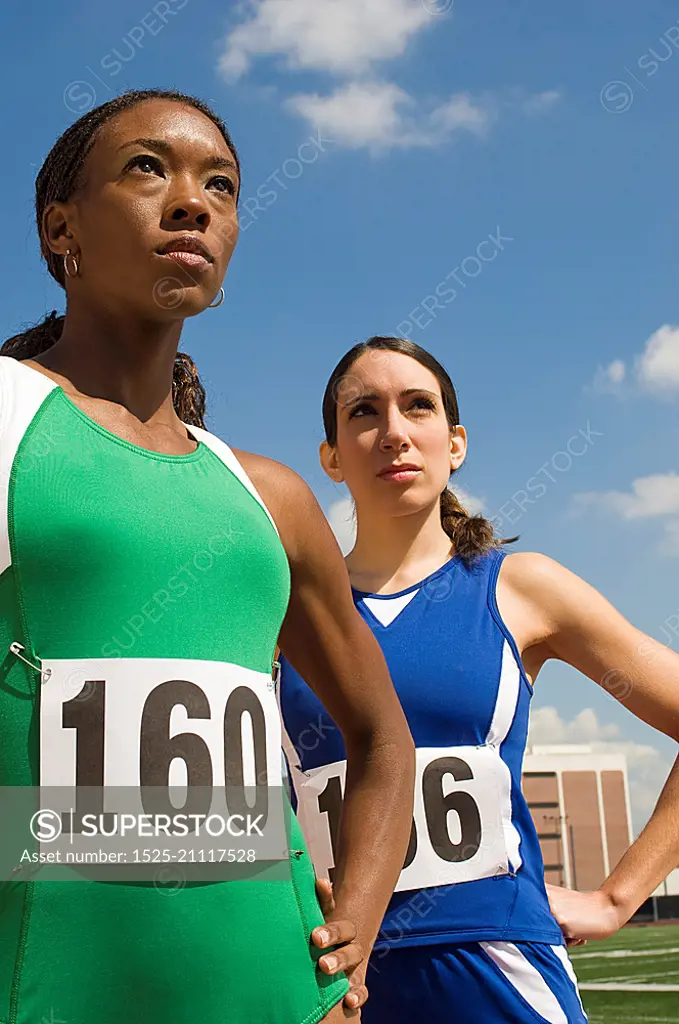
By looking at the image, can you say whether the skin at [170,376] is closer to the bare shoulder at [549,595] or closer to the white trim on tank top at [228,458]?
the white trim on tank top at [228,458]

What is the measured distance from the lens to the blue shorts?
2.68m

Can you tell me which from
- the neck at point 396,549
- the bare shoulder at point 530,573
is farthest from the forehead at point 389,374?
the bare shoulder at point 530,573

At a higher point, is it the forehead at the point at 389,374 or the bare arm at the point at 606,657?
the forehead at the point at 389,374

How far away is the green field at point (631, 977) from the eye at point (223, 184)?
47.8 feet

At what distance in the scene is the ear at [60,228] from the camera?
199cm

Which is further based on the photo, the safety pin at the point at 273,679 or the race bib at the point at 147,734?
the safety pin at the point at 273,679

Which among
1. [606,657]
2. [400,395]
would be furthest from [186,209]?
[606,657]

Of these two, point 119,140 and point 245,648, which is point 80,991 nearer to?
point 245,648

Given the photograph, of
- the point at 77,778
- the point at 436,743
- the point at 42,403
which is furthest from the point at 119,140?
the point at 436,743

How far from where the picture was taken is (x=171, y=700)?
65.0 inches

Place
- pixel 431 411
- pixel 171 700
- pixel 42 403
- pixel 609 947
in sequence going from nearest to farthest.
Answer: pixel 171 700, pixel 42 403, pixel 431 411, pixel 609 947

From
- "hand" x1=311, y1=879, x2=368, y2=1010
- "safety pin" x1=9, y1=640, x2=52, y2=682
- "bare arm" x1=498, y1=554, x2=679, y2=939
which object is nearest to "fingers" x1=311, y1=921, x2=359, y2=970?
"hand" x1=311, y1=879, x2=368, y2=1010

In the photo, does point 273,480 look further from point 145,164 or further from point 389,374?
point 389,374

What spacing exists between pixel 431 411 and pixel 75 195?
5.32ft
